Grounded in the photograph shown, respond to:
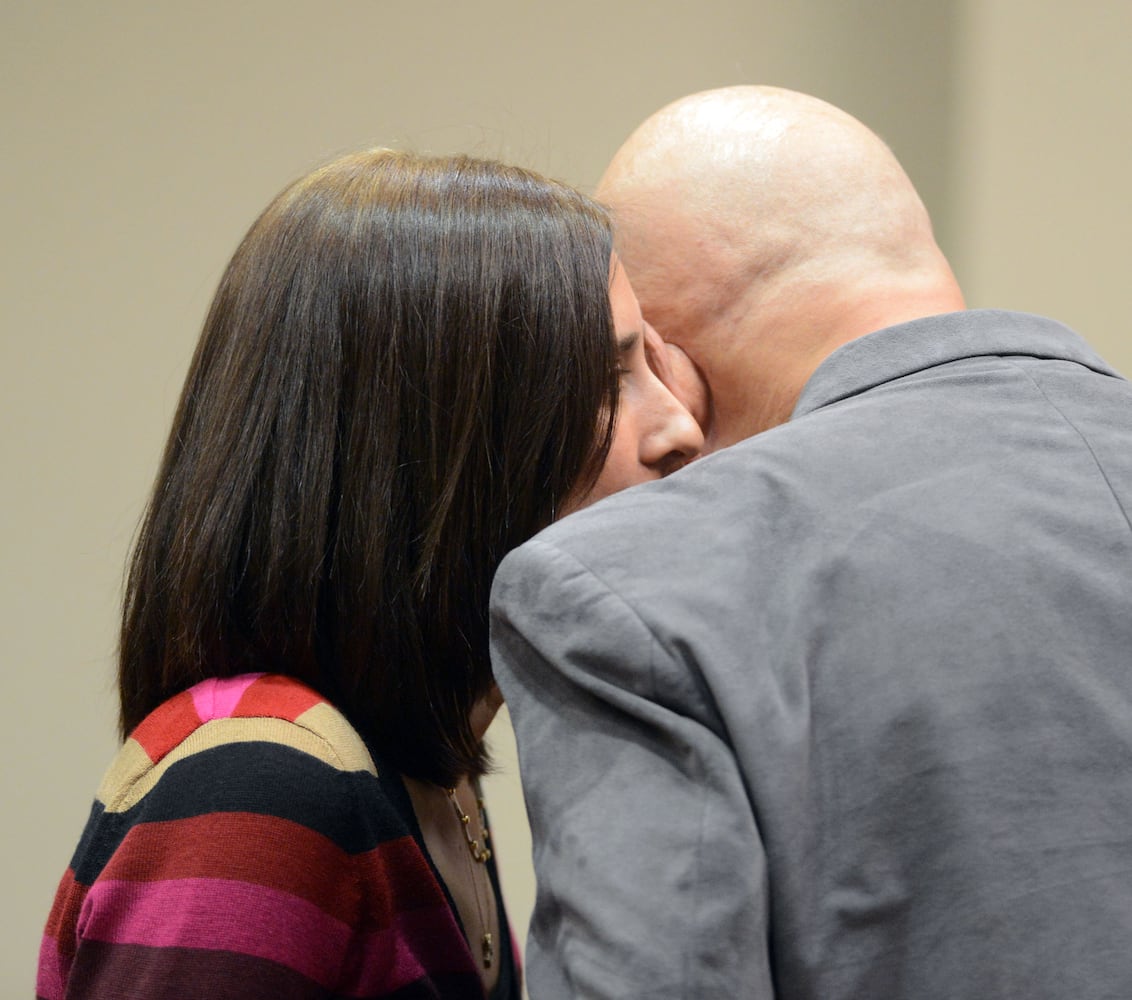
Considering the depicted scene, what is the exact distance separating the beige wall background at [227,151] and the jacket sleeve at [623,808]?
1347 mm

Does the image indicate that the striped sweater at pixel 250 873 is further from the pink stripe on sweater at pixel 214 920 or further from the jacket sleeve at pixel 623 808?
the jacket sleeve at pixel 623 808

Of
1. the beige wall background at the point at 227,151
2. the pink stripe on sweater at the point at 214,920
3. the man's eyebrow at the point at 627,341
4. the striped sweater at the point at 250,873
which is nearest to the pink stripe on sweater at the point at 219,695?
the striped sweater at the point at 250,873

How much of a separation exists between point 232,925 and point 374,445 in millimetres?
308

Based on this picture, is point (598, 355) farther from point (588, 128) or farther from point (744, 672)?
point (588, 128)

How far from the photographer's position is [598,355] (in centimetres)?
87

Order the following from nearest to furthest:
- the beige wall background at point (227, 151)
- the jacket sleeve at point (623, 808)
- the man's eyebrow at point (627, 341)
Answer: the jacket sleeve at point (623, 808)
the man's eyebrow at point (627, 341)
the beige wall background at point (227, 151)

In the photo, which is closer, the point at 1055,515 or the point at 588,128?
the point at 1055,515

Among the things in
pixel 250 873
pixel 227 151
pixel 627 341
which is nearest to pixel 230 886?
pixel 250 873

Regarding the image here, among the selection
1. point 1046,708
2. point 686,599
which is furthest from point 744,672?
point 1046,708

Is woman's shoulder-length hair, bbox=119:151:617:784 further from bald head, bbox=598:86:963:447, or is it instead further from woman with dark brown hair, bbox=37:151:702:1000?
bald head, bbox=598:86:963:447

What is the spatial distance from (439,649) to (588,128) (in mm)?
1268

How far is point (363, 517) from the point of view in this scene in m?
0.81

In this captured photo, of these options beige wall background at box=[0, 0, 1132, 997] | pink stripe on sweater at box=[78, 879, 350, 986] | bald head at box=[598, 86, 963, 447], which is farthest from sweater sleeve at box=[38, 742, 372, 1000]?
beige wall background at box=[0, 0, 1132, 997]

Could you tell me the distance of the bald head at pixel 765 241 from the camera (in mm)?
984
